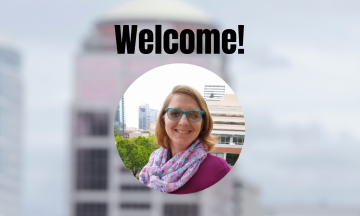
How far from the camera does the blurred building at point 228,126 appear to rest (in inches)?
62.0

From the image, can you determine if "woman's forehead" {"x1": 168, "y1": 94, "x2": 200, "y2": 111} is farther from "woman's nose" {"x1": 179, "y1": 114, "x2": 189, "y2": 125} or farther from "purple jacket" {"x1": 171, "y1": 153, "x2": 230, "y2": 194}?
"purple jacket" {"x1": 171, "y1": 153, "x2": 230, "y2": 194}

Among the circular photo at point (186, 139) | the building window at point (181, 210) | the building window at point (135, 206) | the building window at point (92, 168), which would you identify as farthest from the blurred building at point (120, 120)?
the building window at point (92, 168)

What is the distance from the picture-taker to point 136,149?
161cm

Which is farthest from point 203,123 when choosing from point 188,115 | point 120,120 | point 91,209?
point 91,209

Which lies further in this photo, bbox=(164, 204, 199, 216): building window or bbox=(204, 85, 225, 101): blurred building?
bbox=(164, 204, 199, 216): building window

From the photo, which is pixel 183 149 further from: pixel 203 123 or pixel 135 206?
pixel 135 206

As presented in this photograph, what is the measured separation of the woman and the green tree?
0.06 feet

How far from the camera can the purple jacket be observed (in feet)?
5.31

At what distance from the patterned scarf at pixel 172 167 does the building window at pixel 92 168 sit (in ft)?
53.2

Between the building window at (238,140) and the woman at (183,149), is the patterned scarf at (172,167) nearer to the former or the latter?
the woman at (183,149)

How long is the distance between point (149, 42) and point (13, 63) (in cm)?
3325

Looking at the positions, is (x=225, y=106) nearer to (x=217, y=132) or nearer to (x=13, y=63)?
(x=217, y=132)

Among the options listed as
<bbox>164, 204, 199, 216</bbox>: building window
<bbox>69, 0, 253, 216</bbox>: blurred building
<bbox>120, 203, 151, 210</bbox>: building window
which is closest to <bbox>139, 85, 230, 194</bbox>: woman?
<bbox>69, 0, 253, 216</bbox>: blurred building

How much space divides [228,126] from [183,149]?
Result: 18 cm
